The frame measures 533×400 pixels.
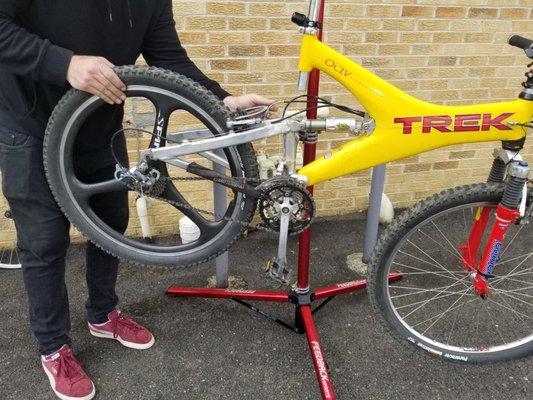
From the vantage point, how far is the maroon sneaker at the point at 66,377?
202 cm

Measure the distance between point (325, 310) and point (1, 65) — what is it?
1.89 m

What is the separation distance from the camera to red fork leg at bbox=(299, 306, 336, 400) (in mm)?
1961

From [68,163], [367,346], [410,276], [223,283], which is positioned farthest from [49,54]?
[410,276]

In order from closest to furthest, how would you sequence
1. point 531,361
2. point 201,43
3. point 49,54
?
point 49,54, point 531,361, point 201,43

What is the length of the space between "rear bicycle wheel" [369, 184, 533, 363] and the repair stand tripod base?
243 millimetres

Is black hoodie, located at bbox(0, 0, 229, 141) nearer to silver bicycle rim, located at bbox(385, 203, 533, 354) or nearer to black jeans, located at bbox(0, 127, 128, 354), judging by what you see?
black jeans, located at bbox(0, 127, 128, 354)

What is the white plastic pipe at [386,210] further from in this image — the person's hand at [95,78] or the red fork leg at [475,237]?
the person's hand at [95,78]

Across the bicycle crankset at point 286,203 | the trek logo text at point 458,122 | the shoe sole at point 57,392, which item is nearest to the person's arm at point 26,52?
the bicycle crankset at point 286,203

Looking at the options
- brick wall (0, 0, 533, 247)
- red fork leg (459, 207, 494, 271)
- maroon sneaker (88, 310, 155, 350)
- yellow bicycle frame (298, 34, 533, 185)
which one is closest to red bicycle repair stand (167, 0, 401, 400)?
yellow bicycle frame (298, 34, 533, 185)

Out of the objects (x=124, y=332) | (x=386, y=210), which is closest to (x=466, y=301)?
(x=386, y=210)

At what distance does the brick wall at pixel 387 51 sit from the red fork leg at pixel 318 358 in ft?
4.19

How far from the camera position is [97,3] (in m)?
→ 1.60

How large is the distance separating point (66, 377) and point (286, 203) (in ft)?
3.99

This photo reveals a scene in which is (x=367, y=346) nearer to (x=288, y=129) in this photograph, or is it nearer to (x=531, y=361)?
(x=531, y=361)
